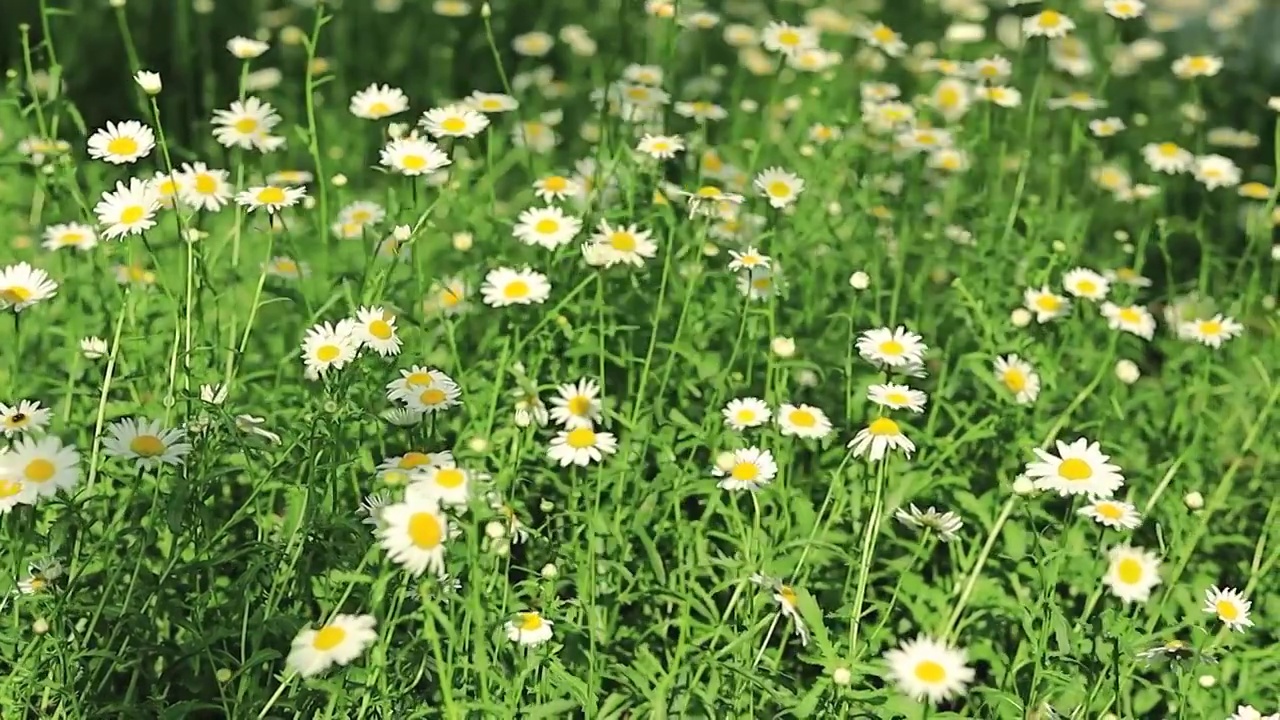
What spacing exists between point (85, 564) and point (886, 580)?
4.08ft

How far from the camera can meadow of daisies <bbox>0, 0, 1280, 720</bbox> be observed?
1.79 metres

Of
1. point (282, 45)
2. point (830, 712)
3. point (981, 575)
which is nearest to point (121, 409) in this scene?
point (830, 712)

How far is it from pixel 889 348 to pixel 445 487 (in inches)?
35.1

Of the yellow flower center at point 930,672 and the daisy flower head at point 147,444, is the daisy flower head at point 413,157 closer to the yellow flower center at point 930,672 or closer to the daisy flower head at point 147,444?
the daisy flower head at point 147,444

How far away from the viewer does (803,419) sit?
213 centimetres

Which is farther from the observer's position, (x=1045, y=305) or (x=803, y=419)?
(x=1045, y=305)

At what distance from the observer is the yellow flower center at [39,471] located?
170 centimetres

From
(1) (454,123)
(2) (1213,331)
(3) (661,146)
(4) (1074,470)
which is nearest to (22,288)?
(1) (454,123)

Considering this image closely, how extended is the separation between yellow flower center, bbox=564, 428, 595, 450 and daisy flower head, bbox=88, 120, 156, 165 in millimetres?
795

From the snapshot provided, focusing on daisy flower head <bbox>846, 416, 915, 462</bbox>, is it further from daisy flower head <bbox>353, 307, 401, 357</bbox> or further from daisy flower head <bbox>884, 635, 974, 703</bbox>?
daisy flower head <bbox>353, 307, 401, 357</bbox>

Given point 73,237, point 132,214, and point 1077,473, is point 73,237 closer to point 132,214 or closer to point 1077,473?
point 132,214

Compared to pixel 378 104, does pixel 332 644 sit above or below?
below

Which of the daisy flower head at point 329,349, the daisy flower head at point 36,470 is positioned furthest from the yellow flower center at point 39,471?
the daisy flower head at point 329,349

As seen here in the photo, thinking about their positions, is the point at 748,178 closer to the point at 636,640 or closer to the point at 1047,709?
the point at 636,640
